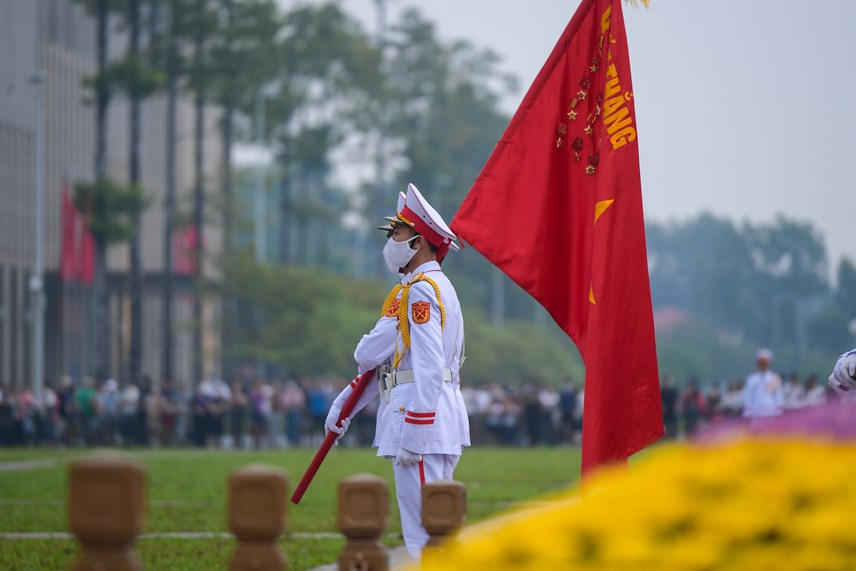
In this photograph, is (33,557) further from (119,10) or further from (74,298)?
(74,298)

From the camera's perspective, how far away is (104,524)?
344cm

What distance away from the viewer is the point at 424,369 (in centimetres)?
767

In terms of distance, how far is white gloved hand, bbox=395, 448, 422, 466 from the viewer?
25.0 feet

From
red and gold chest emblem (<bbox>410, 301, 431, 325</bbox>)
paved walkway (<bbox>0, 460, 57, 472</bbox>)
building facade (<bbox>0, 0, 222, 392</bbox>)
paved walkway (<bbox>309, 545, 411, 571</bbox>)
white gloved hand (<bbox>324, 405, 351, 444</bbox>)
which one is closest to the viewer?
red and gold chest emblem (<bbox>410, 301, 431, 325</bbox>)

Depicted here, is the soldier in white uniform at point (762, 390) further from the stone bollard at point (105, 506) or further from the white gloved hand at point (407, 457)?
the stone bollard at point (105, 506)

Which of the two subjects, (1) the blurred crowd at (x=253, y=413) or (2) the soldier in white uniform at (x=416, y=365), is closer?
(2) the soldier in white uniform at (x=416, y=365)

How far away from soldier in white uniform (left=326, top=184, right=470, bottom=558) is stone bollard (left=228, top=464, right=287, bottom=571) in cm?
339

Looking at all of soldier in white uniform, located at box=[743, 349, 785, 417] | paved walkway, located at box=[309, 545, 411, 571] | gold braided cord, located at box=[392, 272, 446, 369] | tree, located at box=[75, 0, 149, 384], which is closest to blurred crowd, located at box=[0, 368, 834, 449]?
tree, located at box=[75, 0, 149, 384]

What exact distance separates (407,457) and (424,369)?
430 mm

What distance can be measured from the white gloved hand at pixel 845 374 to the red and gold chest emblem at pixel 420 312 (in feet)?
6.58

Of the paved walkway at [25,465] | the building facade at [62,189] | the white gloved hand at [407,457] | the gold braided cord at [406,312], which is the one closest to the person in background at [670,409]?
the building facade at [62,189]

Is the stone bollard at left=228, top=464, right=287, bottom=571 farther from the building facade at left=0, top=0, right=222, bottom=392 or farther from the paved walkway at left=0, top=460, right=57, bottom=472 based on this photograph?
the building facade at left=0, top=0, right=222, bottom=392

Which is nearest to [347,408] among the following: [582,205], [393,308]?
[393,308]

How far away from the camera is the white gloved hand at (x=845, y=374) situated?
676cm
